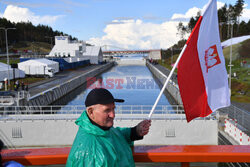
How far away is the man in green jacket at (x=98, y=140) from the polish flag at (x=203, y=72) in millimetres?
2190

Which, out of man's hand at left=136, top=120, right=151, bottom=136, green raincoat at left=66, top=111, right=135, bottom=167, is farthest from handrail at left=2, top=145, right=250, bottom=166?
green raincoat at left=66, top=111, right=135, bottom=167

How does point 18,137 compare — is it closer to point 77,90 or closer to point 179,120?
point 179,120

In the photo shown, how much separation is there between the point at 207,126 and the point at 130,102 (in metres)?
20.5

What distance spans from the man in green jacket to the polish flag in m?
2.19

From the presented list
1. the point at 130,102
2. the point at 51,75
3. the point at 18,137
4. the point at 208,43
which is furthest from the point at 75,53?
the point at 208,43

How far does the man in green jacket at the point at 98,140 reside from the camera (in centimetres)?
179

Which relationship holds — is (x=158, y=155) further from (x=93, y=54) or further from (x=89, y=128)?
(x=93, y=54)

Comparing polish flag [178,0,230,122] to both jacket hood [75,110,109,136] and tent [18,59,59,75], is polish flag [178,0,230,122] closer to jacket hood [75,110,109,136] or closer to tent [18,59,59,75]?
jacket hood [75,110,109,136]

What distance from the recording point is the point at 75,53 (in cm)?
10331

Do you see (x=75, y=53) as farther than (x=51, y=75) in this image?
Yes

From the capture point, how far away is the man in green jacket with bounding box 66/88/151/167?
1785 mm

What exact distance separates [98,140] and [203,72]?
288cm

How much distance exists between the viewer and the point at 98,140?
6.19 ft

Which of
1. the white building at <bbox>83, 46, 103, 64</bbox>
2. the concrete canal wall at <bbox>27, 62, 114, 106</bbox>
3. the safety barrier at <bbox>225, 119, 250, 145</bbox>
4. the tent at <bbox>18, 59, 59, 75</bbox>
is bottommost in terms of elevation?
the safety barrier at <bbox>225, 119, 250, 145</bbox>
